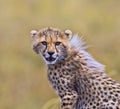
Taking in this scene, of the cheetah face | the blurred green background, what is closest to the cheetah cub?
the cheetah face

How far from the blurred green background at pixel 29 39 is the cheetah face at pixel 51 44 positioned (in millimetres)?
1619

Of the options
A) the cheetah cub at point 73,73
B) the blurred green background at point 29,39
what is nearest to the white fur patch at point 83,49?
the cheetah cub at point 73,73

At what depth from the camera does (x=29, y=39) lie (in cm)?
1384

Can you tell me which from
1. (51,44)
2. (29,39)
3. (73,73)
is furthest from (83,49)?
(29,39)

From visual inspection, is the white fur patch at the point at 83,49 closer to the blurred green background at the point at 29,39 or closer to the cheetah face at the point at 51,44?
the cheetah face at the point at 51,44

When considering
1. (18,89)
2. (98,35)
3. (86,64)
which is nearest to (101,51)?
(98,35)

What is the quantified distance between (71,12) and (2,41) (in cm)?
159

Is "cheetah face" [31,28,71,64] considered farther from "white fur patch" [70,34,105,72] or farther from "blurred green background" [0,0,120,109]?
"blurred green background" [0,0,120,109]

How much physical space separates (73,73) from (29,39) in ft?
15.2

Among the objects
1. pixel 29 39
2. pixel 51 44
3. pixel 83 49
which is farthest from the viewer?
pixel 29 39

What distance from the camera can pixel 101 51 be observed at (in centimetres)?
1346

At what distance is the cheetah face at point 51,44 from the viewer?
8872mm

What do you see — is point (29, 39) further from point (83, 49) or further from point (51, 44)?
point (51, 44)

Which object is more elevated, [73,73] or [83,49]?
[83,49]
